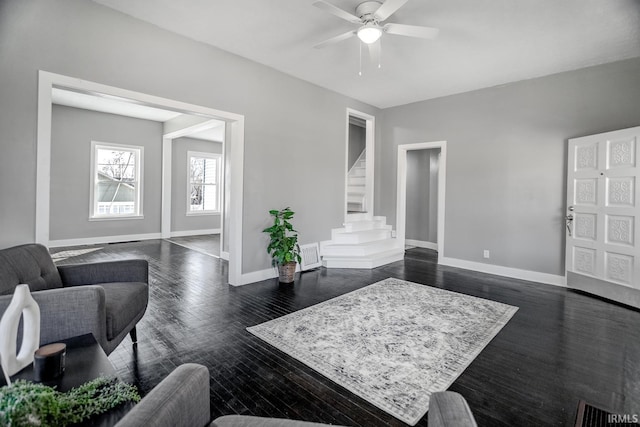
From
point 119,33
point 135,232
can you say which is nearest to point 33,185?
point 119,33

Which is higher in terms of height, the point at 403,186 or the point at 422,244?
the point at 403,186

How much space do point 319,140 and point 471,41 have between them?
2634 mm

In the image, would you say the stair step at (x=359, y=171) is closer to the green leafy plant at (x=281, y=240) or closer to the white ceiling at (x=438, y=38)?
the white ceiling at (x=438, y=38)

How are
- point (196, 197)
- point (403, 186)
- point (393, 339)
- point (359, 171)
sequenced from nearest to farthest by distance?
point (393, 339)
point (403, 186)
point (359, 171)
point (196, 197)

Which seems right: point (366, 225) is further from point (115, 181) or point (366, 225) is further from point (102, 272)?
point (115, 181)

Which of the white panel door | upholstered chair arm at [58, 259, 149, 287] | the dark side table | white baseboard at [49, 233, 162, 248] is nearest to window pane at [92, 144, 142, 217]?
white baseboard at [49, 233, 162, 248]

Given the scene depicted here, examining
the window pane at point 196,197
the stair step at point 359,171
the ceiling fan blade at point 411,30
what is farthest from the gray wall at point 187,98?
the window pane at point 196,197

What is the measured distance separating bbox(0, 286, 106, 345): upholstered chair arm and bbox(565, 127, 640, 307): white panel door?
5.35m

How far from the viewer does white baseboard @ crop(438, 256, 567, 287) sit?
181 inches

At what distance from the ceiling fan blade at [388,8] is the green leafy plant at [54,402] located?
306 centimetres

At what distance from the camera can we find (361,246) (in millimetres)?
5629

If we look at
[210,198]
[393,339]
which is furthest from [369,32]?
[210,198]

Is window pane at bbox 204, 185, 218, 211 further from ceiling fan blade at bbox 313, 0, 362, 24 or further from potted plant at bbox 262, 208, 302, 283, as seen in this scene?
ceiling fan blade at bbox 313, 0, 362, 24

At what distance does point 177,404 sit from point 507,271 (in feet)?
17.8
